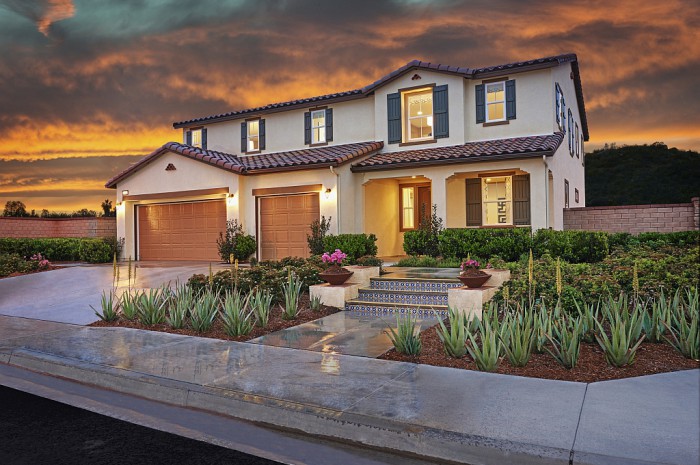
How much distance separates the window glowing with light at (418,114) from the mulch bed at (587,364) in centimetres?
1351

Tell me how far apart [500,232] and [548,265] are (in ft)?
12.2

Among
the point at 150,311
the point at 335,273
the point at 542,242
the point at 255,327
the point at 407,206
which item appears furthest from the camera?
the point at 407,206

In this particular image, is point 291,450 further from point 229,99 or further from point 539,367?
point 229,99

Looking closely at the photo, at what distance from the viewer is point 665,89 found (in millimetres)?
19734

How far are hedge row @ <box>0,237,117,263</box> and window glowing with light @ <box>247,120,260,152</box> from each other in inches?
277

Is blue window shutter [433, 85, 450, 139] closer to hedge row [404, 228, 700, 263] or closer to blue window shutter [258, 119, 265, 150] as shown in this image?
hedge row [404, 228, 700, 263]

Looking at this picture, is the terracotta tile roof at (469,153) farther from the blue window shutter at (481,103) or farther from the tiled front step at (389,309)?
the tiled front step at (389,309)

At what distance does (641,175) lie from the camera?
115 ft

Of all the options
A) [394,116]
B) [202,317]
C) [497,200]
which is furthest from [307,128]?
[202,317]

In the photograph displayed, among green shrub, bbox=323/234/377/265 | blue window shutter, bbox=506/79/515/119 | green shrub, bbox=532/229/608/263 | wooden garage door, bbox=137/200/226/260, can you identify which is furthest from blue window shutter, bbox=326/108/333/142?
green shrub, bbox=532/229/608/263

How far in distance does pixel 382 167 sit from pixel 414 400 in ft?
44.6

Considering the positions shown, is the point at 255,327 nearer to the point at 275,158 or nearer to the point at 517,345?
the point at 517,345

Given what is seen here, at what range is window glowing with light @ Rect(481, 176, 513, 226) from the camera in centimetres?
1792

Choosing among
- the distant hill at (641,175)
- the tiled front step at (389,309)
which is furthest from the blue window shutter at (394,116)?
the distant hill at (641,175)
